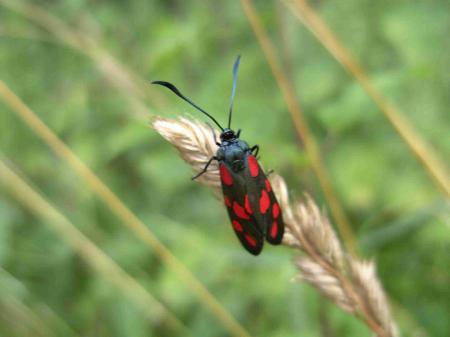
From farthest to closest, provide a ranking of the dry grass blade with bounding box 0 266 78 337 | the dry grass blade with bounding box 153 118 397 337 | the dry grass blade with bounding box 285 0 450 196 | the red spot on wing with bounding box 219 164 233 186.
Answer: the dry grass blade with bounding box 0 266 78 337 → the dry grass blade with bounding box 285 0 450 196 → the red spot on wing with bounding box 219 164 233 186 → the dry grass blade with bounding box 153 118 397 337

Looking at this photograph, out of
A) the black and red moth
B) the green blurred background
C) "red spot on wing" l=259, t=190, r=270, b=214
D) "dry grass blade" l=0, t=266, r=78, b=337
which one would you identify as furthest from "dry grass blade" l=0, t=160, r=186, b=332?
"red spot on wing" l=259, t=190, r=270, b=214

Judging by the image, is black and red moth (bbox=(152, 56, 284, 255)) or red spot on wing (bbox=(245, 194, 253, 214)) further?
red spot on wing (bbox=(245, 194, 253, 214))

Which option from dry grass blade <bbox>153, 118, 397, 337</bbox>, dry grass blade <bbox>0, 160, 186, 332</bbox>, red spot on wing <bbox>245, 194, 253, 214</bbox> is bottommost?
dry grass blade <bbox>153, 118, 397, 337</bbox>

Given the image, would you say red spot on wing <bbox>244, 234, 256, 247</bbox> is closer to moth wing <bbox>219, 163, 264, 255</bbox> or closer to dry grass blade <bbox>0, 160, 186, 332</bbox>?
moth wing <bbox>219, 163, 264, 255</bbox>

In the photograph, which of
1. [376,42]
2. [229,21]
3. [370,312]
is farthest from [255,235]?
[229,21]

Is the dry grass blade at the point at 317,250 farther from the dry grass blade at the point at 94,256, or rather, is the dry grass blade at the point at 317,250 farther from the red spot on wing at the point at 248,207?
the dry grass blade at the point at 94,256

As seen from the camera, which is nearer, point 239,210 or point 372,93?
point 239,210

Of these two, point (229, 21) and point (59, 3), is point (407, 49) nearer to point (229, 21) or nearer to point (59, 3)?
point (229, 21)

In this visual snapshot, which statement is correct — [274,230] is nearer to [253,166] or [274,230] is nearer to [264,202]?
[264,202]

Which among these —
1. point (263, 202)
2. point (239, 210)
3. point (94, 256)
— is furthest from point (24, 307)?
point (263, 202)
